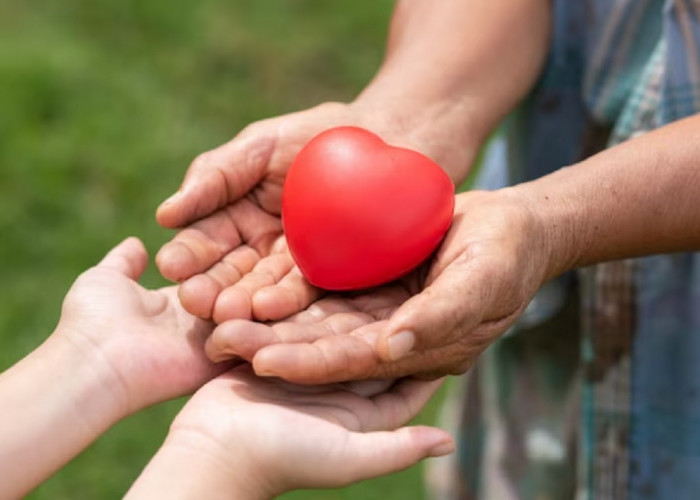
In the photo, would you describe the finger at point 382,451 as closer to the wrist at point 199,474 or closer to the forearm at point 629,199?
the wrist at point 199,474

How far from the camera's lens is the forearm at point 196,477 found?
59.6 inches

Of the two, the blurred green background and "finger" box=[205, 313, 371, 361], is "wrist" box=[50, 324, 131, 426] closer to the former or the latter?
"finger" box=[205, 313, 371, 361]

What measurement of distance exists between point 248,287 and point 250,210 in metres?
0.26

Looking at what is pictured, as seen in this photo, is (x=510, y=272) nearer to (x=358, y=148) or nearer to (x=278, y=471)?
(x=358, y=148)

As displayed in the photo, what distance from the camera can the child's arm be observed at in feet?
5.37

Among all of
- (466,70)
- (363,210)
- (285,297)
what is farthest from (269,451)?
(466,70)

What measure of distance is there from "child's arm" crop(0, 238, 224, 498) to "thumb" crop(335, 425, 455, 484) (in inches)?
13.5

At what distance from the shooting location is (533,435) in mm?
2217

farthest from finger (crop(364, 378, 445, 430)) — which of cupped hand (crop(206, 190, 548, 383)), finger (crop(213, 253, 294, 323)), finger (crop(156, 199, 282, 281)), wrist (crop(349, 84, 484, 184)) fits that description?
wrist (crop(349, 84, 484, 184))

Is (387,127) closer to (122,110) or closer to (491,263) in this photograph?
(491,263)

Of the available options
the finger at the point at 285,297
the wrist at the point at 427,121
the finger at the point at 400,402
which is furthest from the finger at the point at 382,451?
the wrist at the point at 427,121

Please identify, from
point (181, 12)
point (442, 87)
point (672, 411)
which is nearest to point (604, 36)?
point (442, 87)

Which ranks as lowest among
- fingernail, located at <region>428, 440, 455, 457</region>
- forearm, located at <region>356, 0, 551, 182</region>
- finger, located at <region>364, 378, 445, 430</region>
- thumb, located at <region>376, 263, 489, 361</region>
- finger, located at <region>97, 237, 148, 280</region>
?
fingernail, located at <region>428, 440, 455, 457</region>

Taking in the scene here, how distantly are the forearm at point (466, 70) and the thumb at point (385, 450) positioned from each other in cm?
65
